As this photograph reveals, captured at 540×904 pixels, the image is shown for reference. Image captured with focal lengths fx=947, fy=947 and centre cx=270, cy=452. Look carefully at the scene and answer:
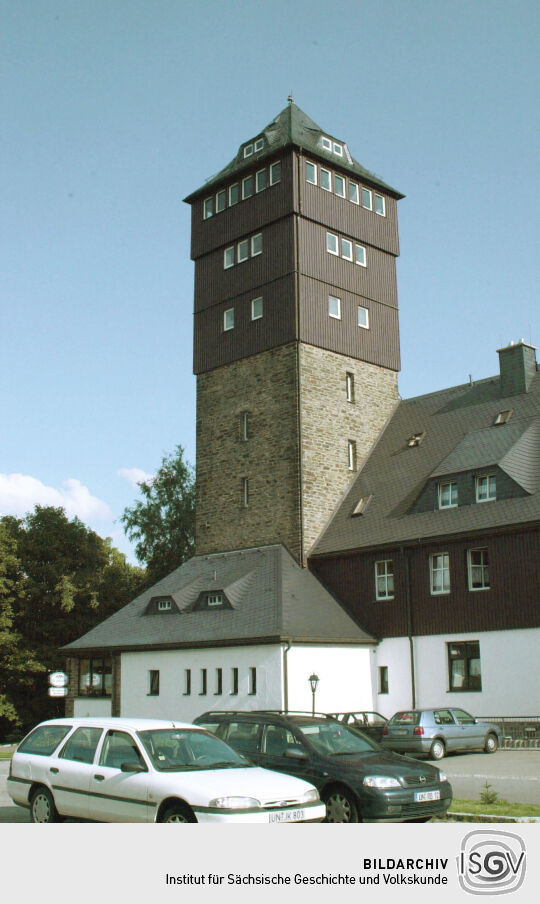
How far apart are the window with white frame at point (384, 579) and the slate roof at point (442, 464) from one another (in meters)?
0.81

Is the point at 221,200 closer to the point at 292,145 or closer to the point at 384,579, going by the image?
the point at 292,145

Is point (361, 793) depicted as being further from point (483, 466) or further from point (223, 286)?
point (223, 286)

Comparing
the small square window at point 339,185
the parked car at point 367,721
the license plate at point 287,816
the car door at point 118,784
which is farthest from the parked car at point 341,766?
the small square window at point 339,185

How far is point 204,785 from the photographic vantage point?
10.4m

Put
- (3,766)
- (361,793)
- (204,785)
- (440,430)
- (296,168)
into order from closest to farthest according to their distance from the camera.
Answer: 1. (204,785)
2. (361,793)
3. (3,766)
4. (440,430)
5. (296,168)

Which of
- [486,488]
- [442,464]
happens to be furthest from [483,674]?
[442,464]

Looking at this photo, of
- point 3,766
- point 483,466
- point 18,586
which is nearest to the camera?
point 3,766

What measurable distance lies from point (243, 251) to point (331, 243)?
3790mm

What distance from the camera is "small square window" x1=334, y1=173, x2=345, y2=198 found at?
131 feet

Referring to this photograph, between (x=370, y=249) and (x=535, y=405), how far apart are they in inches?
458

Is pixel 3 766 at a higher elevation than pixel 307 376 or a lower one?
lower

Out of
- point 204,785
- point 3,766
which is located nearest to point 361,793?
point 204,785

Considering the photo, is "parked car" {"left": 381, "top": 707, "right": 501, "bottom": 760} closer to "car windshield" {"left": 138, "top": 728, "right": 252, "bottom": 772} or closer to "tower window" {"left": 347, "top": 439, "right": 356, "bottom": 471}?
"car windshield" {"left": 138, "top": 728, "right": 252, "bottom": 772}

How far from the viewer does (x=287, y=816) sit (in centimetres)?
1052
